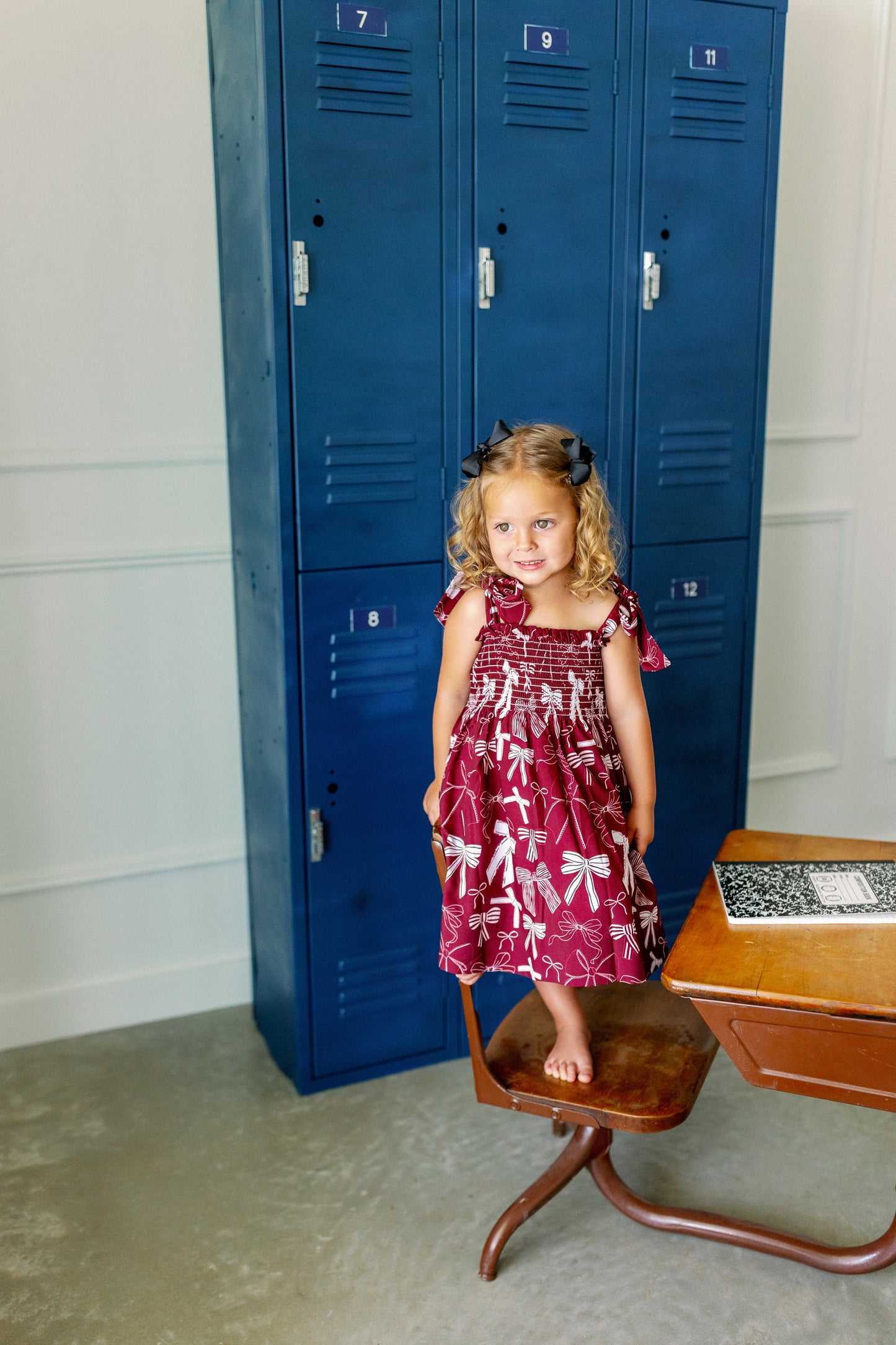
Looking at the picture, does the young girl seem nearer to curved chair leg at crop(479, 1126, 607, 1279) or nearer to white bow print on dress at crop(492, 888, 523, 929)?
white bow print on dress at crop(492, 888, 523, 929)

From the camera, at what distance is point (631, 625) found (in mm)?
2154

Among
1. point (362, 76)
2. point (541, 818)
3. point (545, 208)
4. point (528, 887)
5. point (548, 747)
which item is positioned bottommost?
point (528, 887)

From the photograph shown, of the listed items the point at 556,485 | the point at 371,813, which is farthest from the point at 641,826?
the point at 371,813

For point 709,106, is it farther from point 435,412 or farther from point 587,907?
point 587,907

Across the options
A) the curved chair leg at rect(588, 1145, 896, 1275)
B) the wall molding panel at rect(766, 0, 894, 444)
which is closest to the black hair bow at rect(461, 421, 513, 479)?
the curved chair leg at rect(588, 1145, 896, 1275)

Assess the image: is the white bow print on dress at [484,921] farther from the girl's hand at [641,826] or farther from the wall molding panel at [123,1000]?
the wall molding panel at [123,1000]

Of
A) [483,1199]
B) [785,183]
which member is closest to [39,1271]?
[483,1199]

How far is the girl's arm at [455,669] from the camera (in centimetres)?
220

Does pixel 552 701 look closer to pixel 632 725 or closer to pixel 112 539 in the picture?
pixel 632 725

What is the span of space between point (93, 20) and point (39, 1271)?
8.54 feet

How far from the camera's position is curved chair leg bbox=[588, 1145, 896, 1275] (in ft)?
6.91

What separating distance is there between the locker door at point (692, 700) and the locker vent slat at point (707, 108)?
0.95 meters

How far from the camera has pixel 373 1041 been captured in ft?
9.25

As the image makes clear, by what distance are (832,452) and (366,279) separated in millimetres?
1770
